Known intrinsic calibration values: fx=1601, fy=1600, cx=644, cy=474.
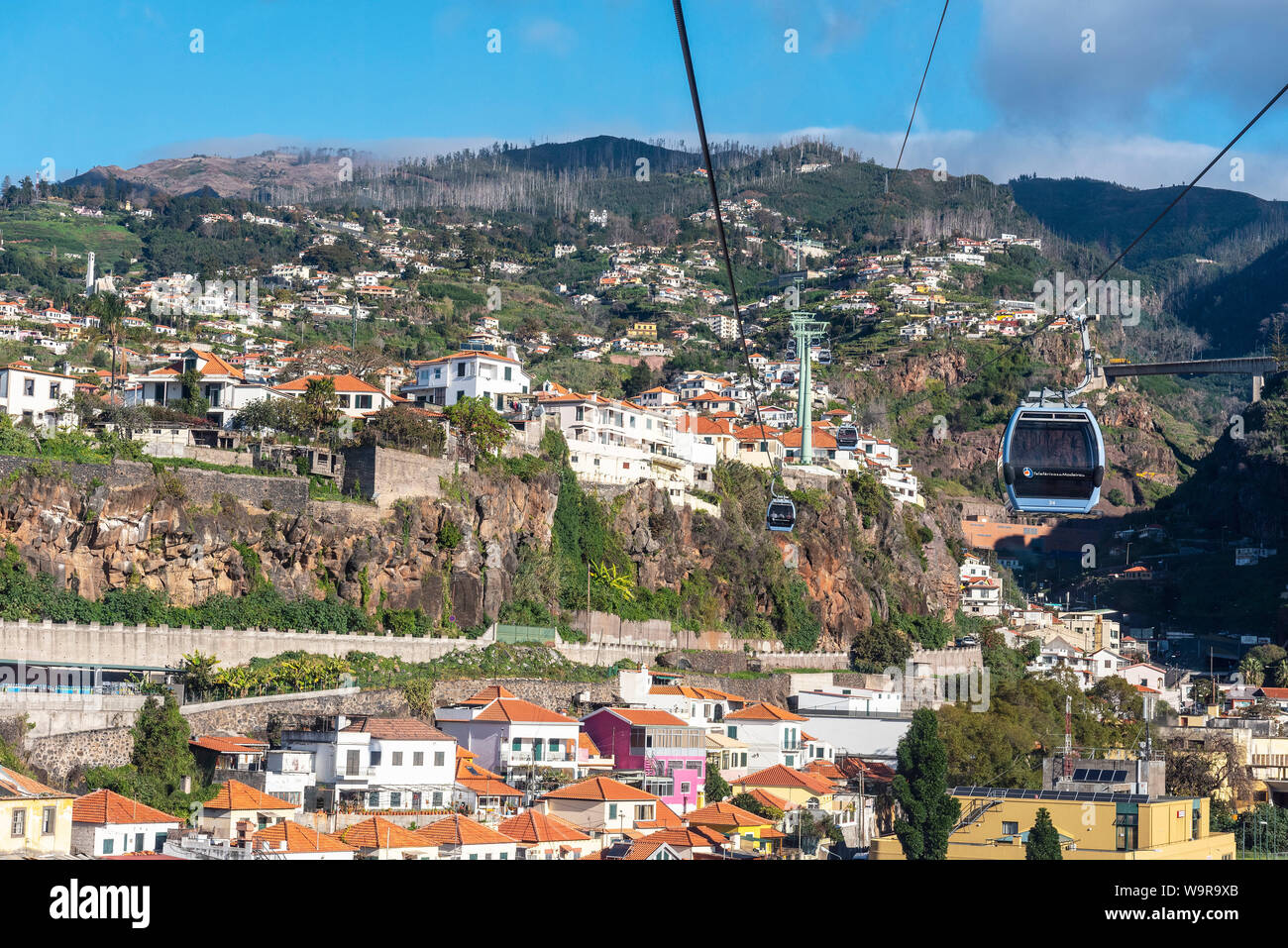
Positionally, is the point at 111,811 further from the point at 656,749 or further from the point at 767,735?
the point at 767,735

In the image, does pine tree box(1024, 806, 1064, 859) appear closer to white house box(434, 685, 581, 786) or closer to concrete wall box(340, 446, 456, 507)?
white house box(434, 685, 581, 786)

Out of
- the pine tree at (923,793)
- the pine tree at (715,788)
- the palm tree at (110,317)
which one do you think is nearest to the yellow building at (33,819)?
the pine tree at (715,788)

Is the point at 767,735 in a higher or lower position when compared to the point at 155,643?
lower

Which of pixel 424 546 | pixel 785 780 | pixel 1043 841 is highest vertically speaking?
pixel 424 546

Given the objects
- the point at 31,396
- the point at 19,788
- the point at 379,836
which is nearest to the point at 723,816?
the point at 379,836

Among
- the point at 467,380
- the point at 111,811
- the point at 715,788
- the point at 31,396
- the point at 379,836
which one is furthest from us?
the point at 467,380

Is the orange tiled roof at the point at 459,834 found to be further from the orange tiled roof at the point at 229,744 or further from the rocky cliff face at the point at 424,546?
the rocky cliff face at the point at 424,546
